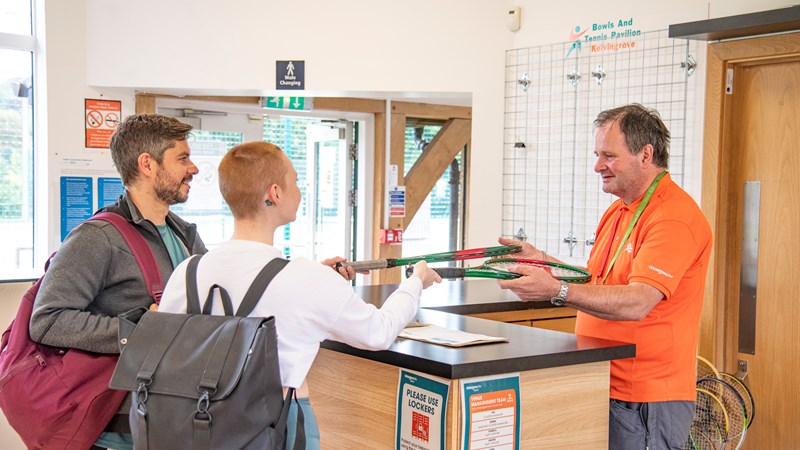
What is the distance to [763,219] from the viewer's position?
3967 millimetres

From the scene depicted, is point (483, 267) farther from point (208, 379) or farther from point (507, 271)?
point (208, 379)

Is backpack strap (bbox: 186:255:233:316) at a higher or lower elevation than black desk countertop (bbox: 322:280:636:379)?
higher

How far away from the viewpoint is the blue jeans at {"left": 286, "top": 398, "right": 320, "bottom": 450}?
6.65 feet

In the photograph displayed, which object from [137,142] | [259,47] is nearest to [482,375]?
[137,142]

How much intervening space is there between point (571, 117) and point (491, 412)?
8.99 ft

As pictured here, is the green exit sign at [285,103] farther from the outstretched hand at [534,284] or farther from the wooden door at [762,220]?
the outstretched hand at [534,284]

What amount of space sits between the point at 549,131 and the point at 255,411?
3.25 metres

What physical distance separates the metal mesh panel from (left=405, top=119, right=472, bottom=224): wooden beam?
6.52 feet

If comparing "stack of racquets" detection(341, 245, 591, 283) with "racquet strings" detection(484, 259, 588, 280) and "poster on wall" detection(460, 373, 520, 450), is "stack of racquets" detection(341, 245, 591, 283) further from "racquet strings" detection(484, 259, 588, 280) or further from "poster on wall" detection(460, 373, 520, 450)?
"poster on wall" detection(460, 373, 520, 450)

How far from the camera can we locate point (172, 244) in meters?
2.61

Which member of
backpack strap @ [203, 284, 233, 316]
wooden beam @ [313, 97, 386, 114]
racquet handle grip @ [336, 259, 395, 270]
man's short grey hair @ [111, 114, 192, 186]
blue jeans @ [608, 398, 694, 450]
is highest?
wooden beam @ [313, 97, 386, 114]

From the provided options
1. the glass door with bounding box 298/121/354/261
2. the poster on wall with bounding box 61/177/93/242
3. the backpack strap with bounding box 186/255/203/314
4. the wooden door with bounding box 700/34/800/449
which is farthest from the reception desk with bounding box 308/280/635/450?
the glass door with bounding box 298/121/354/261

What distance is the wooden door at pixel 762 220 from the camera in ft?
12.7

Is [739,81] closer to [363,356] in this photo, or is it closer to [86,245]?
[363,356]
